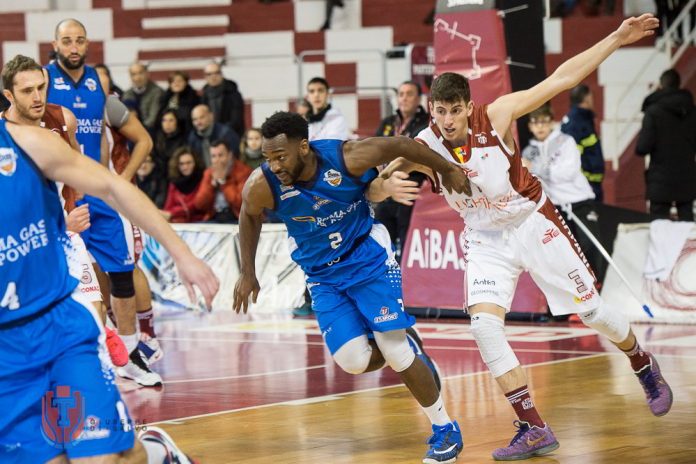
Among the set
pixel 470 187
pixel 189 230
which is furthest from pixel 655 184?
pixel 470 187

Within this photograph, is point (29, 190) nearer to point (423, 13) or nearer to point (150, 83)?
point (150, 83)

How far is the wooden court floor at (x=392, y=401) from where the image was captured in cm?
693

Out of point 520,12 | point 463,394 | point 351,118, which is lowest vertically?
point 463,394

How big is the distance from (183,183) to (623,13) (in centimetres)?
769

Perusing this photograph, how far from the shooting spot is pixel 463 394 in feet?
28.7

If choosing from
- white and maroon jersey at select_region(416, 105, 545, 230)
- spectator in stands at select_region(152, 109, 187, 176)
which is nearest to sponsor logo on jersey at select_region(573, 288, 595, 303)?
white and maroon jersey at select_region(416, 105, 545, 230)

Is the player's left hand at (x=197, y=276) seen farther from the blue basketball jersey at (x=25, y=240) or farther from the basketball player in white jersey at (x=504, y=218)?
the basketball player in white jersey at (x=504, y=218)

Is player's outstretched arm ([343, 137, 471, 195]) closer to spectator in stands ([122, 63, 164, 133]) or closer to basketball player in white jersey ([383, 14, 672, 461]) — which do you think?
basketball player in white jersey ([383, 14, 672, 461])

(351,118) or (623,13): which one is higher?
(623,13)

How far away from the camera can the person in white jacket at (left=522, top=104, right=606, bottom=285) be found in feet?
40.9

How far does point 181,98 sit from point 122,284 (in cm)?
782

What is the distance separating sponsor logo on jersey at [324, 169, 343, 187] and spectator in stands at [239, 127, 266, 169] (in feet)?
27.9

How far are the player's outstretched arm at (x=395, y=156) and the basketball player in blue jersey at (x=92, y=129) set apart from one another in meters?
2.91

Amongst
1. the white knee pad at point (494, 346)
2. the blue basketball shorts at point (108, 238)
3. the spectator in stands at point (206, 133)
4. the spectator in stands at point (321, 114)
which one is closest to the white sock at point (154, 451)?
the white knee pad at point (494, 346)
